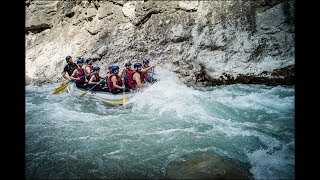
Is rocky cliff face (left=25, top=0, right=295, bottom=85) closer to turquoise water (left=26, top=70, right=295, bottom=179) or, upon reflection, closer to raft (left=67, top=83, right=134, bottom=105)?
turquoise water (left=26, top=70, right=295, bottom=179)

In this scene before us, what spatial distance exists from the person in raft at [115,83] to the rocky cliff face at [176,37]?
258 centimetres

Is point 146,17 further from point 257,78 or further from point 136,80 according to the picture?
point 257,78

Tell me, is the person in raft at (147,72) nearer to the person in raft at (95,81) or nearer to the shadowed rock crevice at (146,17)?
the person in raft at (95,81)

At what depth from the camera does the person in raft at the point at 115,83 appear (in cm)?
829

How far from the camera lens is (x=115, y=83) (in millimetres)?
8336

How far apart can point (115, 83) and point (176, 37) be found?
3677 mm

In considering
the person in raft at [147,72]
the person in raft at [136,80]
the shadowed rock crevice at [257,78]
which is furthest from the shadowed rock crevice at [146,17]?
the person in raft at [136,80]

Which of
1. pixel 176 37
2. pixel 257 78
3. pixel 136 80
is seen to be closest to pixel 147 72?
pixel 136 80

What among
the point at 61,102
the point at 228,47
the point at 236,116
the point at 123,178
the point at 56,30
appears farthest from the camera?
the point at 56,30

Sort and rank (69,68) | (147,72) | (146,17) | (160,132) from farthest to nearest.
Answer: (146,17) → (69,68) → (147,72) → (160,132)

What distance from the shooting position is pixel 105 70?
1165 centimetres
